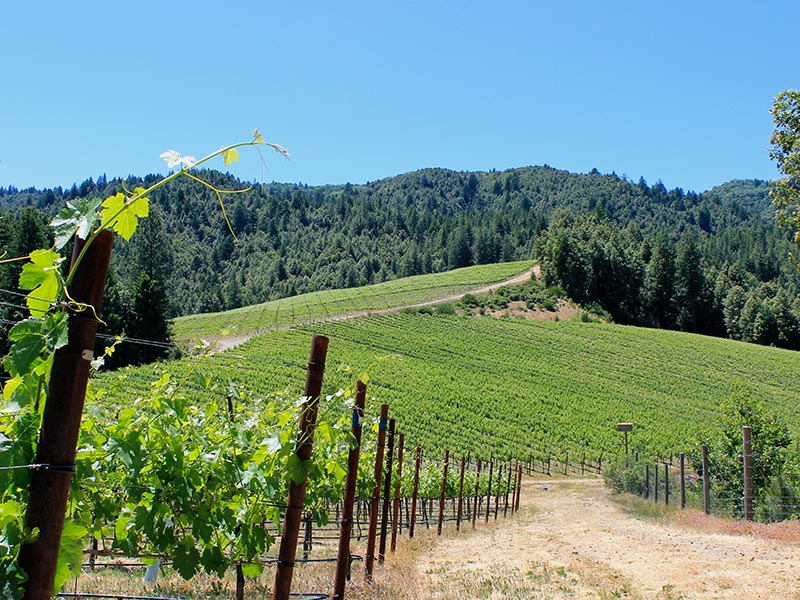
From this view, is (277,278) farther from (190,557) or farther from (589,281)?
(190,557)

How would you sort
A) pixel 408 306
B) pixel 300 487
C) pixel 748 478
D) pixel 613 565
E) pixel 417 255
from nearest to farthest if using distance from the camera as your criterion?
1. pixel 300 487
2. pixel 613 565
3. pixel 748 478
4. pixel 408 306
5. pixel 417 255

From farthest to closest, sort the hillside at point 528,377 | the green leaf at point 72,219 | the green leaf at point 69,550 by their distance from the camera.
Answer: the hillside at point 528,377 < the green leaf at point 69,550 < the green leaf at point 72,219

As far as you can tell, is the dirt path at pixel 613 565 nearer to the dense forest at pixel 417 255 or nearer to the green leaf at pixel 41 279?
the green leaf at pixel 41 279

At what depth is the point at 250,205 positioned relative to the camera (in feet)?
541

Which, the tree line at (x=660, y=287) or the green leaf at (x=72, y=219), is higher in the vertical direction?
the tree line at (x=660, y=287)

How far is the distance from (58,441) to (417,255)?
11874cm

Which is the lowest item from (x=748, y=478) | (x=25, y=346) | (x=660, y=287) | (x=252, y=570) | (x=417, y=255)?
(x=252, y=570)

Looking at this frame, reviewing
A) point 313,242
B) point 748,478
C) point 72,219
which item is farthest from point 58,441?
point 313,242

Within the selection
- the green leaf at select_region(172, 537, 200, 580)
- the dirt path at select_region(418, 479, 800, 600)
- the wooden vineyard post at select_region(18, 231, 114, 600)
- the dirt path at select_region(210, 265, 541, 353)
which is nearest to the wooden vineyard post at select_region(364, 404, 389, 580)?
the dirt path at select_region(418, 479, 800, 600)

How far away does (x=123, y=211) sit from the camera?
5.90 ft

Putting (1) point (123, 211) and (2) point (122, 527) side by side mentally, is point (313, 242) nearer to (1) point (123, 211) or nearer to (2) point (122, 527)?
(2) point (122, 527)

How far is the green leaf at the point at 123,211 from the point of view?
179 cm

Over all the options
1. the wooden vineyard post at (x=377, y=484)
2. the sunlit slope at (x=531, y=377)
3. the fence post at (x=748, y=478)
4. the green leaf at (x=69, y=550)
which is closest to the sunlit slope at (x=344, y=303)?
the sunlit slope at (x=531, y=377)

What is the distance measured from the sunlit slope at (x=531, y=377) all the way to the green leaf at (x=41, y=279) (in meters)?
24.4
